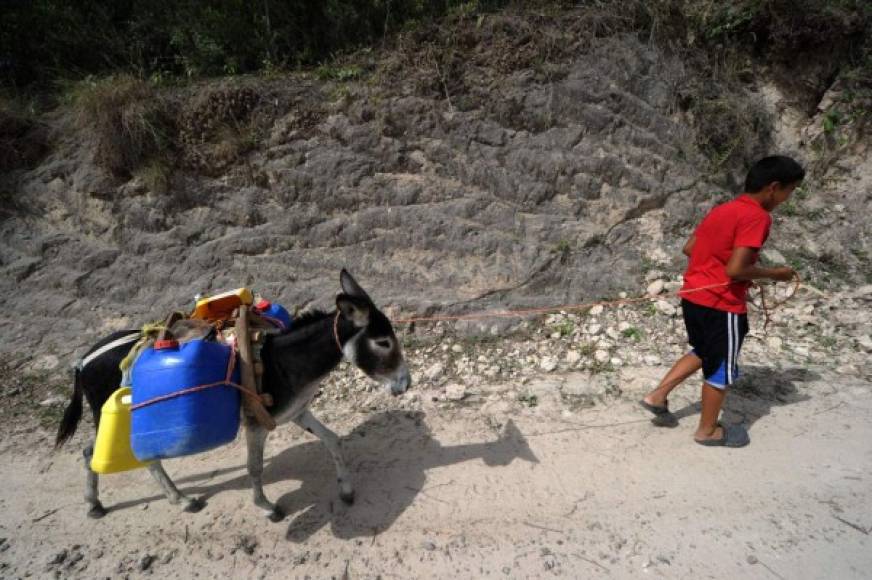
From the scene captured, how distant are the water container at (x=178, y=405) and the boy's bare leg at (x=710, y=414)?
10.6ft

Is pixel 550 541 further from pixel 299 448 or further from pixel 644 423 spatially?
pixel 299 448

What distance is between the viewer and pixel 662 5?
6156 millimetres

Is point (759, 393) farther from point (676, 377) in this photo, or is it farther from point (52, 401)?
point (52, 401)

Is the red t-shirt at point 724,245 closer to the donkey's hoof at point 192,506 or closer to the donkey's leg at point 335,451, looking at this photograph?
the donkey's leg at point 335,451

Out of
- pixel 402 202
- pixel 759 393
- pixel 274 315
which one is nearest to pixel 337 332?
pixel 274 315

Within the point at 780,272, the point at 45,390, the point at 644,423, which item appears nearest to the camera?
the point at 780,272

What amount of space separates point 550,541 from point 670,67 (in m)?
6.18

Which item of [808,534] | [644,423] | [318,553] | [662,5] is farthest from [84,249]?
[662,5]

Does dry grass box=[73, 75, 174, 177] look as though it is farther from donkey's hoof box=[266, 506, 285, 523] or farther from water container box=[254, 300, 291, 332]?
donkey's hoof box=[266, 506, 285, 523]

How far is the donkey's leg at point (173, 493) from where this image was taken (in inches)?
123

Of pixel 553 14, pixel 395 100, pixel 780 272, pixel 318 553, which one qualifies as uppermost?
pixel 553 14

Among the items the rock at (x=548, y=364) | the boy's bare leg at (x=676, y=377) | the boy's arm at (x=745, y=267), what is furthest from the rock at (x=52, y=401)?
the boy's arm at (x=745, y=267)

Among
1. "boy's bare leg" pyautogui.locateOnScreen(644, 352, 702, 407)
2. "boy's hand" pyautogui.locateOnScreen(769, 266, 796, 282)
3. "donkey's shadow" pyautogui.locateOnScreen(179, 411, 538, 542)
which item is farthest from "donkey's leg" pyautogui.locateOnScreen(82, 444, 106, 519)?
"boy's hand" pyautogui.locateOnScreen(769, 266, 796, 282)

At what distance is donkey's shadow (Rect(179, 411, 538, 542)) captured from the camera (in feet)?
9.76
